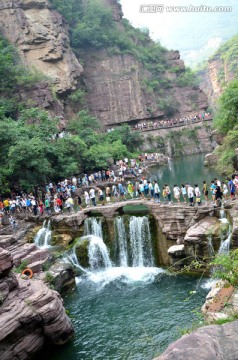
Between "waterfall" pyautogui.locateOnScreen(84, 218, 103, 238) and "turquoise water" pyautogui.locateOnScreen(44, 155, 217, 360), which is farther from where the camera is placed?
"waterfall" pyautogui.locateOnScreen(84, 218, 103, 238)

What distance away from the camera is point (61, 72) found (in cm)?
4550

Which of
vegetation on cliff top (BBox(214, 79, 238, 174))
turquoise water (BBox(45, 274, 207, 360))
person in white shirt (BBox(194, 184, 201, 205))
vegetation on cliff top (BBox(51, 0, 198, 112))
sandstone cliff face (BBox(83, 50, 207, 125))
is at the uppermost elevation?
vegetation on cliff top (BBox(51, 0, 198, 112))

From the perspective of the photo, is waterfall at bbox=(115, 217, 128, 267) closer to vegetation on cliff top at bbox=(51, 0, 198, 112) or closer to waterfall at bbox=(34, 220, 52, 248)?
waterfall at bbox=(34, 220, 52, 248)

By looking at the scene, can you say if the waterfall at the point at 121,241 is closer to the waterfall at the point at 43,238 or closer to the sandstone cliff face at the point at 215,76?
the waterfall at the point at 43,238

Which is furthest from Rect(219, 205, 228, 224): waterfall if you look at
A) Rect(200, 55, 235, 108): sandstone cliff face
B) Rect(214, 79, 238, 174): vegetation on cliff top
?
Rect(200, 55, 235, 108): sandstone cliff face

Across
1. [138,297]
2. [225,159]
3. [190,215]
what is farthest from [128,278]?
[225,159]

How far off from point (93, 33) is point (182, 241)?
4590 cm

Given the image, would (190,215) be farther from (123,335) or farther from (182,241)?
(123,335)

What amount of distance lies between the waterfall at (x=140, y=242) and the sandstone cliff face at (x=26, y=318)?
6.84 meters

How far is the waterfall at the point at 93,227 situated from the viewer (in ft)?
66.8

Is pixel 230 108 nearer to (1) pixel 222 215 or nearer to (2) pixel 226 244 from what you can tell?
(1) pixel 222 215

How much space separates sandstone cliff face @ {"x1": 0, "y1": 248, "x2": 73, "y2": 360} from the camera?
1109 cm

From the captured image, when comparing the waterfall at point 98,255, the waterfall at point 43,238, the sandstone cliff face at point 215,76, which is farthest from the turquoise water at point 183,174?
the sandstone cliff face at point 215,76

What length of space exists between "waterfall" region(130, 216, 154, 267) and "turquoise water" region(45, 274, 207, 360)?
2.10 m
